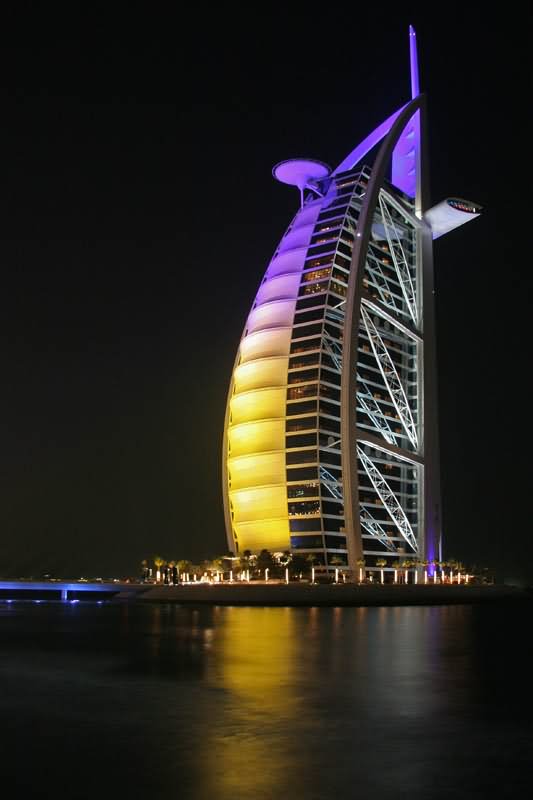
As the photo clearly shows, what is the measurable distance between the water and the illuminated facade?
66.8 m

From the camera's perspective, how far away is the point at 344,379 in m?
89.8

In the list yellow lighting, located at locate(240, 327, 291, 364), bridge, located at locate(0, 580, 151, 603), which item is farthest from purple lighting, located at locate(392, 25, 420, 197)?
bridge, located at locate(0, 580, 151, 603)

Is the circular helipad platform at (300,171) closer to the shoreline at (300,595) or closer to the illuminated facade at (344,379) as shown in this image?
the illuminated facade at (344,379)

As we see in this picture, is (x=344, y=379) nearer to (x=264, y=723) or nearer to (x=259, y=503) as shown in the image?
(x=259, y=503)

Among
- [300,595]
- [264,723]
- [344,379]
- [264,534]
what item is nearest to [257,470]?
[264,534]

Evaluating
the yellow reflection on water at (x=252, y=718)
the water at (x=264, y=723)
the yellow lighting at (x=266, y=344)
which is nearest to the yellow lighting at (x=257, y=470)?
the yellow lighting at (x=266, y=344)

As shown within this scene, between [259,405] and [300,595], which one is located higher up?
[259,405]

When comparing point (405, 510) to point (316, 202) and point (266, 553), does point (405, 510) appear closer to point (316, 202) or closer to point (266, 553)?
point (266, 553)

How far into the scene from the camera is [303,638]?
30.3 m

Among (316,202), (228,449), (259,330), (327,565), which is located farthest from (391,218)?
(327,565)

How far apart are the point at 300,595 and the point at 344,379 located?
A: 26521 millimetres

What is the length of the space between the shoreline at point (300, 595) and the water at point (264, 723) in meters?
45.8

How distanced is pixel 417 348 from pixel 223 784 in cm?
10347

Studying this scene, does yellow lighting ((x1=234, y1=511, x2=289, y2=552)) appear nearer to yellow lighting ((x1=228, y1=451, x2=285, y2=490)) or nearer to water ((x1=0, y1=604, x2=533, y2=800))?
yellow lighting ((x1=228, y1=451, x2=285, y2=490))
